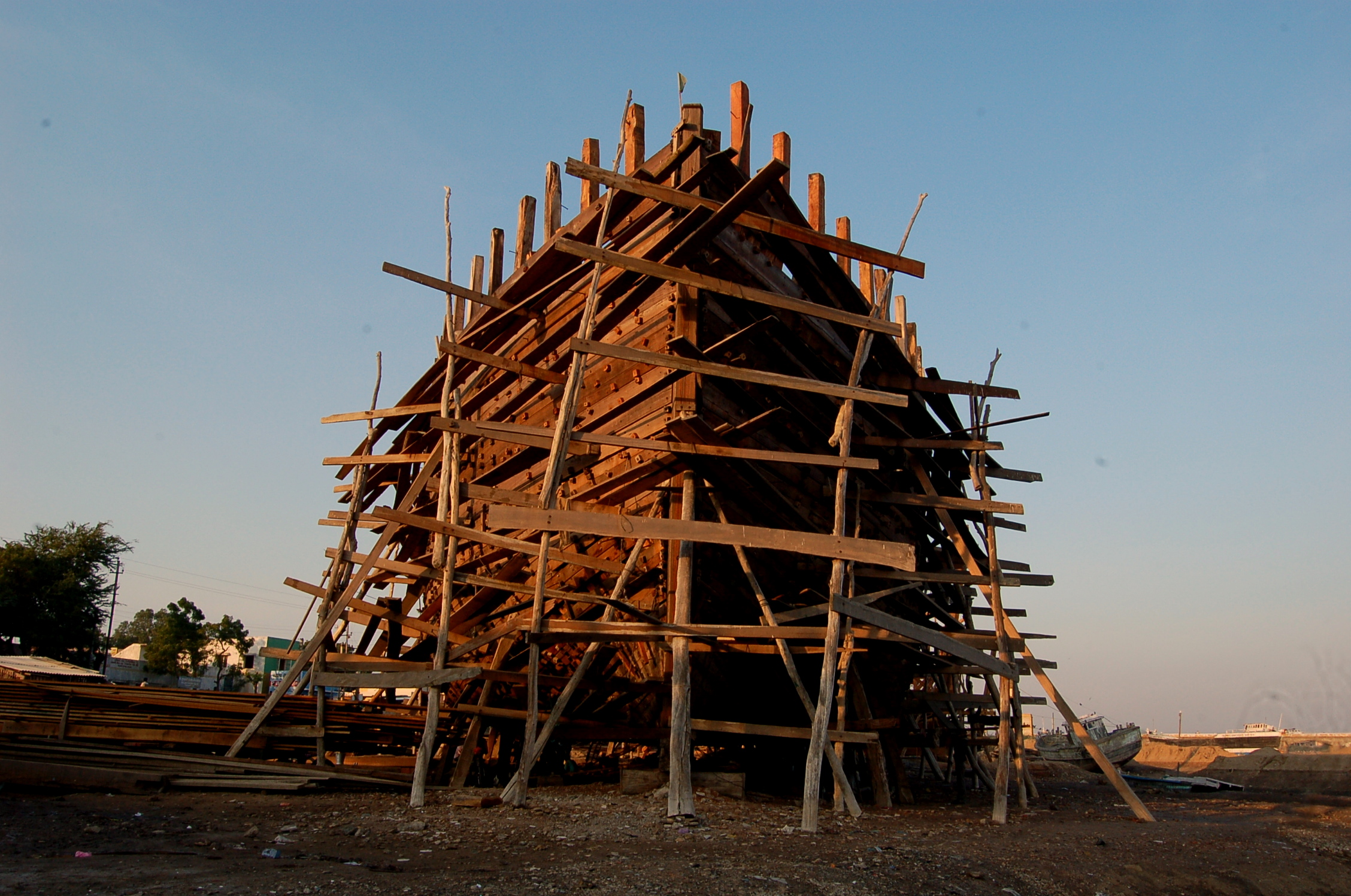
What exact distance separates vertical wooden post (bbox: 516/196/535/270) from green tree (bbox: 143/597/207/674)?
4018 cm

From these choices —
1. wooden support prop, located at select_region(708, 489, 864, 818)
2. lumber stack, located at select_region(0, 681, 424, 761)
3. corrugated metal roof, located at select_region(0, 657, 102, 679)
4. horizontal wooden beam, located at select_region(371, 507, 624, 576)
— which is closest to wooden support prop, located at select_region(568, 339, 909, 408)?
wooden support prop, located at select_region(708, 489, 864, 818)

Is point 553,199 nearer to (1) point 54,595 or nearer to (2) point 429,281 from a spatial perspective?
(2) point 429,281

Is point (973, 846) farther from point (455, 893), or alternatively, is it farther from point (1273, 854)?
point (455, 893)

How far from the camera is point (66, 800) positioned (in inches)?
273

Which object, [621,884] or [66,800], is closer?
[621,884]

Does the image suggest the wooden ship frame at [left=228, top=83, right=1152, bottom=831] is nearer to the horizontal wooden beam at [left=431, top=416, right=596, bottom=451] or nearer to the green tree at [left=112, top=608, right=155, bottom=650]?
the horizontal wooden beam at [left=431, top=416, right=596, bottom=451]

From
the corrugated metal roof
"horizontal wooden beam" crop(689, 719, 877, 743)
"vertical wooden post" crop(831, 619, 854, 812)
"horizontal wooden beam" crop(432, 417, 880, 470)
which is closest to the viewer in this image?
"horizontal wooden beam" crop(689, 719, 877, 743)

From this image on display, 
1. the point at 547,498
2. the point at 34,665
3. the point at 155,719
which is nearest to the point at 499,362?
the point at 547,498

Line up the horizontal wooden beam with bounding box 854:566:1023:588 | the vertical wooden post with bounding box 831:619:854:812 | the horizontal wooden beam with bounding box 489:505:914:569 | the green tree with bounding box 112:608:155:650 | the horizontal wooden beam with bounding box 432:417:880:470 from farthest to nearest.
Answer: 1. the green tree with bounding box 112:608:155:650
2. the horizontal wooden beam with bounding box 854:566:1023:588
3. the vertical wooden post with bounding box 831:619:854:812
4. the horizontal wooden beam with bounding box 432:417:880:470
5. the horizontal wooden beam with bounding box 489:505:914:569

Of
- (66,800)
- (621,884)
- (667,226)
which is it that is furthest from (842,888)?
(667,226)

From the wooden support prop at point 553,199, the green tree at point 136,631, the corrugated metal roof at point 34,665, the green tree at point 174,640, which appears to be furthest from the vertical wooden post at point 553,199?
the green tree at point 136,631

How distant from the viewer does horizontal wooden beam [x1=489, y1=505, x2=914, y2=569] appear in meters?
7.10

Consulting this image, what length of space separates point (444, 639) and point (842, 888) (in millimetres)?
4203

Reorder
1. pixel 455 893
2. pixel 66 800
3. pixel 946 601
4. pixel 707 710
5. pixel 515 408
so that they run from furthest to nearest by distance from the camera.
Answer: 1. pixel 946 601
2. pixel 515 408
3. pixel 707 710
4. pixel 66 800
5. pixel 455 893
